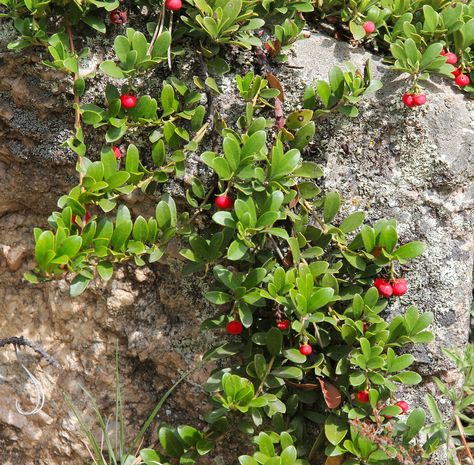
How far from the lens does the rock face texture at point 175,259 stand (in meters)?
2.60

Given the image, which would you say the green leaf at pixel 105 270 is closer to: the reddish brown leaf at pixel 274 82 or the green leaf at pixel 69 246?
the green leaf at pixel 69 246

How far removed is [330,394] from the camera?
7.85 feet

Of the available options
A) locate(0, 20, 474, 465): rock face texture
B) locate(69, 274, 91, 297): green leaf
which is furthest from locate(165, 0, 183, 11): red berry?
locate(69, 274, 91, 297): green leaf

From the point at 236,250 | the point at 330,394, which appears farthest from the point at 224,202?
the point at 330,394

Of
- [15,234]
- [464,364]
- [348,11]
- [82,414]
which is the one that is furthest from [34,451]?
[348,11]

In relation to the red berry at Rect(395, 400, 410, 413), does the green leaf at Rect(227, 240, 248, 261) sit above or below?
above

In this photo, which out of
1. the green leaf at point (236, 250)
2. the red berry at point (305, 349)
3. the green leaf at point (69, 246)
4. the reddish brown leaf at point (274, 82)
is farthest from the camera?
the reddish brown leaf at point (274, 82)


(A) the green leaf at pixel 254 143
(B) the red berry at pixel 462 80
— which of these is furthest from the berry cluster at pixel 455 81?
(A) the green leaf at pixel 254 143

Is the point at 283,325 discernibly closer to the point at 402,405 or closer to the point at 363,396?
the point at 363,396

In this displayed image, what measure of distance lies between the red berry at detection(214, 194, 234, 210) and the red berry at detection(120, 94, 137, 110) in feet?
1.45

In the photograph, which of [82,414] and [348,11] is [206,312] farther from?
[348,11]

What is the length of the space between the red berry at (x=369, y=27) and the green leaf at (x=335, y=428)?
4.68 ft

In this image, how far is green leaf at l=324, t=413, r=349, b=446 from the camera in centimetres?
235

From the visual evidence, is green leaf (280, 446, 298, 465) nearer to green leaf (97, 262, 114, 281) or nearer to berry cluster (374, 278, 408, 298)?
berry cluster (374, 278, 408, 298)
